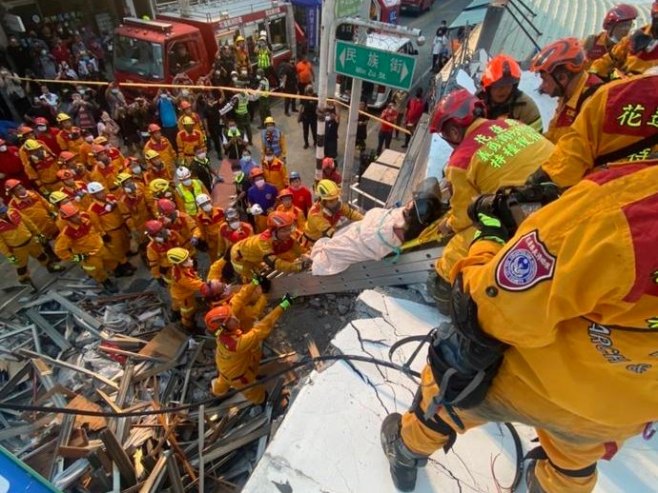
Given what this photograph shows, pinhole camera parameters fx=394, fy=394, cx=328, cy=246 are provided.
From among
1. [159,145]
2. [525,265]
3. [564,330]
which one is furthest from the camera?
[159,145]

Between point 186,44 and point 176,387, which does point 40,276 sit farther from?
point 186,44

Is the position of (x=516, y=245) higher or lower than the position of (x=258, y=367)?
higher

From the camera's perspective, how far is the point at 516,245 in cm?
132

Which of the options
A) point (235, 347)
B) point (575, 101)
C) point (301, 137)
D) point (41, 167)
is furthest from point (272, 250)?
point (301, 137)

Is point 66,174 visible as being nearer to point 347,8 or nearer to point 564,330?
point 347,8

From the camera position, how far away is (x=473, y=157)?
277 cm

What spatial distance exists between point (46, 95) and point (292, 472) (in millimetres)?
11744

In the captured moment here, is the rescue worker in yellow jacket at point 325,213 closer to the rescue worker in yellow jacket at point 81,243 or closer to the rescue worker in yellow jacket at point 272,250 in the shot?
the rescue worker in yellow jacket at point 272,250

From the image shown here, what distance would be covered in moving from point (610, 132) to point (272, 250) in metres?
4.16

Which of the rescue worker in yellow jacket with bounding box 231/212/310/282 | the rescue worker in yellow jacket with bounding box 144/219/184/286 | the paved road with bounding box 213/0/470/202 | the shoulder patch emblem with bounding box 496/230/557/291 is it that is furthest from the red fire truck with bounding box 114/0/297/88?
the shoulder patch emblem with bounding box 496/230/557/291

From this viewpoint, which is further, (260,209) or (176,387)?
(260,209)

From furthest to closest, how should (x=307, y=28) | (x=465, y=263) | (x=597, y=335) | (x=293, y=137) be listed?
(x=307, y=28)
(x=293, y=137)
(x=465, y=263)
(x=597, y=335)

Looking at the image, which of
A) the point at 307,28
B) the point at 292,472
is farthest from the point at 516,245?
the point at 307,28

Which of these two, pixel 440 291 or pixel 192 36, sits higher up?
pixel 440 291
